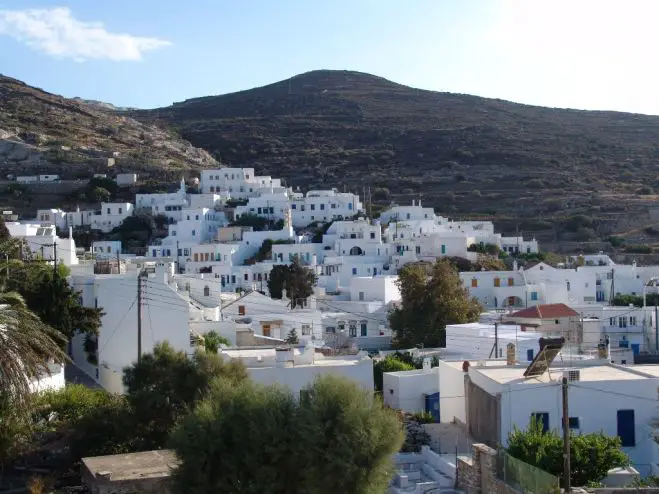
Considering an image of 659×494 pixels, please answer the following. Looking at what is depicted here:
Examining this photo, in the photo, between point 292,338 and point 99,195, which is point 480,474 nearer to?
point 292,338

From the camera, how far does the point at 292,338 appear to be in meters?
32.6

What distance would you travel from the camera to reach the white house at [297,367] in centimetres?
2047

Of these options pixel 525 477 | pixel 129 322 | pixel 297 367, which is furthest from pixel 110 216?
pixel 525 477

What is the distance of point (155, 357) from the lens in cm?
1889

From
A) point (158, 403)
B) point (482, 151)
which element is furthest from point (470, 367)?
point (482, 151)

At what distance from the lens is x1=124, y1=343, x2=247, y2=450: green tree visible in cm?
1784

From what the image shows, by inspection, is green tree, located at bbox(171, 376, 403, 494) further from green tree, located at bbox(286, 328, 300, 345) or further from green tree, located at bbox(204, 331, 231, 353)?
green tree, located at bbox(286, 328, 300, 345)

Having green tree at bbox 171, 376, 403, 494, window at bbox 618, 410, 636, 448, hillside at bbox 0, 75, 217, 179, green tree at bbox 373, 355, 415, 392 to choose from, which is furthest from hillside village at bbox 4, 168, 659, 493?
hillside at bbox 0, 75, 217, 179

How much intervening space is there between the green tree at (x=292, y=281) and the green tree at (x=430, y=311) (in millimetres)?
8053

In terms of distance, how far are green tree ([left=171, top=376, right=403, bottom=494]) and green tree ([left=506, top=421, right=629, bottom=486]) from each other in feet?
5.60

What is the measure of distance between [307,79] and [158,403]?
175634 millimetres

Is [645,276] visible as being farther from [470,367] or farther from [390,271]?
[470,367]

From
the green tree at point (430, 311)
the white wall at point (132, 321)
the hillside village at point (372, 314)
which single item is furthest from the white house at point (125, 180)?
the white wall at point (132, 321)

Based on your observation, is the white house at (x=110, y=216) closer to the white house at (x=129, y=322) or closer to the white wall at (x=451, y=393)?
Result: the white house at (x=129, y=322)
